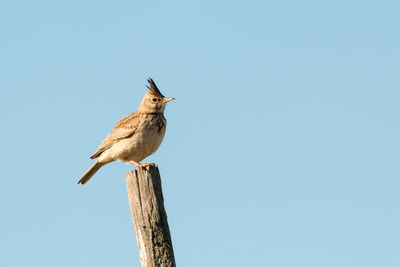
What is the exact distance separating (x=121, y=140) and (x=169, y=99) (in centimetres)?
146

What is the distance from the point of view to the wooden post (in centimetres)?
708

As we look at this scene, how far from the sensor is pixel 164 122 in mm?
12391

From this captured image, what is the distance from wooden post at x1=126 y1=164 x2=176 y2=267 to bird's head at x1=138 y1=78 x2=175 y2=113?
5378mm

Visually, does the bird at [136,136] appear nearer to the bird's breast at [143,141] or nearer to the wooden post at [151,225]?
the bird's breast at [143,141]

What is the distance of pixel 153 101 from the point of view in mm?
12773

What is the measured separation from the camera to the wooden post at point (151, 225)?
23.2 feet

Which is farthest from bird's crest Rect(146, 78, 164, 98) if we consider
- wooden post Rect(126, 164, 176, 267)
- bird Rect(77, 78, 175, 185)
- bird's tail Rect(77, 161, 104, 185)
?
wooden post Rect(126, 164, 176, 267)

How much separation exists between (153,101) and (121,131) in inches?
43.0

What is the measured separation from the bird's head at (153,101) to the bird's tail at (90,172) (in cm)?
155

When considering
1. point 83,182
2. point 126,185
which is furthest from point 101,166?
point 126,185

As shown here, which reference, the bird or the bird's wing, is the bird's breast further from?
the bird's wing

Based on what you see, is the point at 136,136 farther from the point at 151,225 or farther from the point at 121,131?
the point at 151,225

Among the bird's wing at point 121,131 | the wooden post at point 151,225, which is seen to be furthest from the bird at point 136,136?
the wooden post at point 151,225

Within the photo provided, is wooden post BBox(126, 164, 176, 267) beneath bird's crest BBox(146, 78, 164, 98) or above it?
beneath
